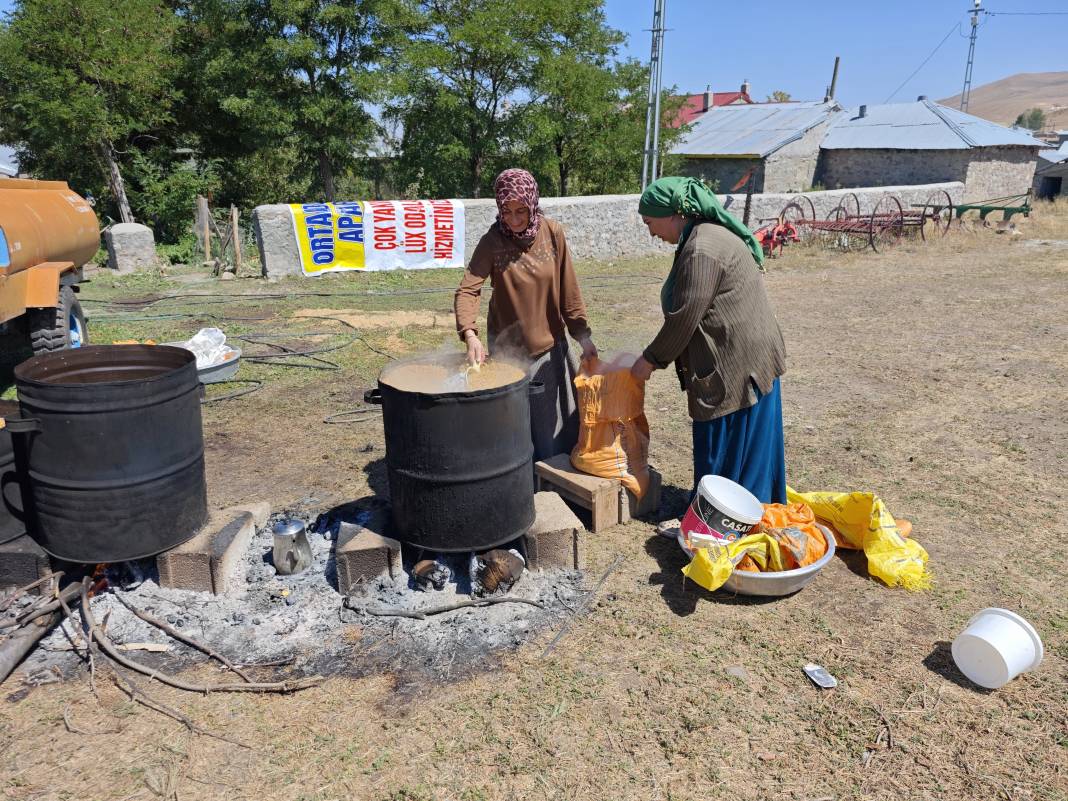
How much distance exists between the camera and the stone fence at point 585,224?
1123 centimetres

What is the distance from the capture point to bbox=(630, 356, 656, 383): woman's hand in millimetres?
3520

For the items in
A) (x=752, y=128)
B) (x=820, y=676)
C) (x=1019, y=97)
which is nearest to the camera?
(x=820, y=676)

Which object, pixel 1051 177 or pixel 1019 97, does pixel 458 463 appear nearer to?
pixel 1051 177

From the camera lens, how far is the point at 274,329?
27.4 ft

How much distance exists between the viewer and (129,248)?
38.3 ft

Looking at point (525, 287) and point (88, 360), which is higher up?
point (525, 287)

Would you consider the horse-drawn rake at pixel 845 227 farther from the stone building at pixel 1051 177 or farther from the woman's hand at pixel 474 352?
the stone building at pixel 1051 177

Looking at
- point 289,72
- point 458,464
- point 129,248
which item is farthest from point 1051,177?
point 458,464

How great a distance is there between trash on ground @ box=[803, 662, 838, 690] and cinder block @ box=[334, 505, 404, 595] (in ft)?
5.61

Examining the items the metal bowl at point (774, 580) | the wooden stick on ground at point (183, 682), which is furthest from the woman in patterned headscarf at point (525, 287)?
the wooden stick on ground at point (183, 682)

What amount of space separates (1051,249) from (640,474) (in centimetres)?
1426

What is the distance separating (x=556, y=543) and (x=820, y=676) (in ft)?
3.93

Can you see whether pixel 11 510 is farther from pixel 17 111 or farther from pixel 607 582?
pixel 17 111

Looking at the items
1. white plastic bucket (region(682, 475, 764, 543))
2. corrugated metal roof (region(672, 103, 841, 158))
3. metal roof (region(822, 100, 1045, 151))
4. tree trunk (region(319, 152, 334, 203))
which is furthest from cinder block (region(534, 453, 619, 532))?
metal roof (region(822, 100, 1045, 151))
